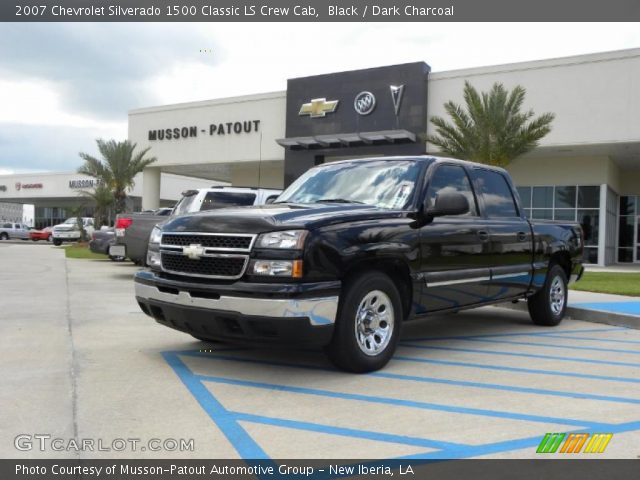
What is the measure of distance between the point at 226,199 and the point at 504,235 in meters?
6.43

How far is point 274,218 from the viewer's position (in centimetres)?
491

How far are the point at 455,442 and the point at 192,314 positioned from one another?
93.2 inches

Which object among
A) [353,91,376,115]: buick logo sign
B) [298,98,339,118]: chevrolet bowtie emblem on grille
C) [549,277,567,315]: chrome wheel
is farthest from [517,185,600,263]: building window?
[549,277,567,315]: chrome wheel

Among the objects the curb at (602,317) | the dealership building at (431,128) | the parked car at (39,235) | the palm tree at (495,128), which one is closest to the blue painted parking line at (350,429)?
the curb at (602,317)

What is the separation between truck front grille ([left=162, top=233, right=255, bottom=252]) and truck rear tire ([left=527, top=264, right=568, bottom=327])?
476 cm

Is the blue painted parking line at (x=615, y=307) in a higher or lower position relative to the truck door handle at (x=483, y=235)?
lower

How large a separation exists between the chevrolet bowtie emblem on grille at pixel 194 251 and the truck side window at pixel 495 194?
3.40 m

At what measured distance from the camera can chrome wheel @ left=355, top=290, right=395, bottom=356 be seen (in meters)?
5.15

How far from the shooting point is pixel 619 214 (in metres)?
30.3

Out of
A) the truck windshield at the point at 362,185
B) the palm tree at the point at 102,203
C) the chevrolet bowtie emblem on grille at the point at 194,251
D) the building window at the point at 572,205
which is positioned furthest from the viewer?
the palm tree at the point at 102,203

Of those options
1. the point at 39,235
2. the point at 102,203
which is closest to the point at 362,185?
the point at 102,203

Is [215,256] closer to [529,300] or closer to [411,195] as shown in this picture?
[411,195]

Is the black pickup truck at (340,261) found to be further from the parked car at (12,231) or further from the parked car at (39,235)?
the parked car at (12,231)

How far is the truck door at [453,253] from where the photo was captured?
5840 mm
